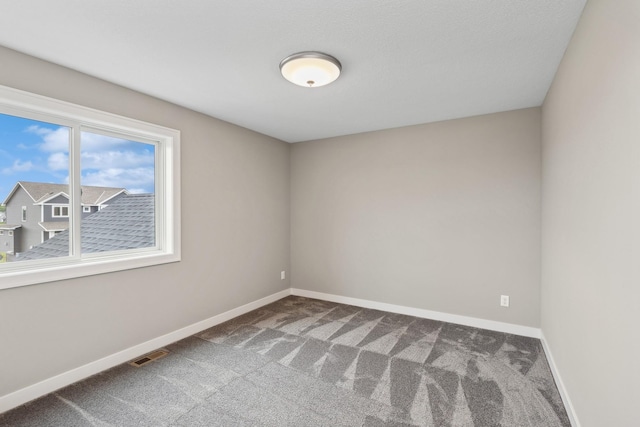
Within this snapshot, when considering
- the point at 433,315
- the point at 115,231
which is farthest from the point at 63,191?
the point at 433,315

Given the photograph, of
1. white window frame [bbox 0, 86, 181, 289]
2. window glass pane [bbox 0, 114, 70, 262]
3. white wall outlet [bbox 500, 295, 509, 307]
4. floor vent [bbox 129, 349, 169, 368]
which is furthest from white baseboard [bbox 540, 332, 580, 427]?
window glass pane [bbox 0, 114, 70, 262]

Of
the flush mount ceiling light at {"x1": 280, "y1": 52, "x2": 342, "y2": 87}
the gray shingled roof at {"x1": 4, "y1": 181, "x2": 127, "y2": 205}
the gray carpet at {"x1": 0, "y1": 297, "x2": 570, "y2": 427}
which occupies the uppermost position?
the flush mount ceiling light at {"x1": 280, "y1": 52, "x2": 342, "y2": 87}

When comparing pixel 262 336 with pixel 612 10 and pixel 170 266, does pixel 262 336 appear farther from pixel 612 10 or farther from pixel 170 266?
pixel 612 10

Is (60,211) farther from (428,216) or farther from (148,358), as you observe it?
(428,216)

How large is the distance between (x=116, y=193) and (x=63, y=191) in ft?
1.32

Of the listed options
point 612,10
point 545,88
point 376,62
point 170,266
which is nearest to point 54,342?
point 170,266

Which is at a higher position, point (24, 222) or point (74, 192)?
point (74, 192)

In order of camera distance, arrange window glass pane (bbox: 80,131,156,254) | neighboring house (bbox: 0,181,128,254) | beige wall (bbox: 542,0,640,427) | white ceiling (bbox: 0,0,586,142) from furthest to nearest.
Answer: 1. window glass pane (bbox: 80,131,156,254)
2. neighboring house (bbox: 0,181,128,254)
3. white ceiling (bbox: 0,0,586,142)
4. beige wall (bbox: 542,0,640,427)

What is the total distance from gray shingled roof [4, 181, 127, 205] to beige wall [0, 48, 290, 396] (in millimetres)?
637

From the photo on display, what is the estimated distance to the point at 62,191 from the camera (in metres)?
2.37

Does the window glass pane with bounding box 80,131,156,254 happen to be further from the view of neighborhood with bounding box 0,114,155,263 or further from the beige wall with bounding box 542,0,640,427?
the beige wall with bounding box 542,0,640,427

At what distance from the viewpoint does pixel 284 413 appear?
194 cm

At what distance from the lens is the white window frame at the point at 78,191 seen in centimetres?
207

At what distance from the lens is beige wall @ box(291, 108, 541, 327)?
3.16 m
